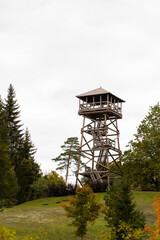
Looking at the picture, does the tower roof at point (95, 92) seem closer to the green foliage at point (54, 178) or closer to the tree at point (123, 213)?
the green foliage at point (54, 178)

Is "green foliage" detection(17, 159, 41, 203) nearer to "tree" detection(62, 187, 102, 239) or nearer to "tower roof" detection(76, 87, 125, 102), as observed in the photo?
"tower roof" detection(76, 87, 125, 102)

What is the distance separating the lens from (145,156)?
102ft

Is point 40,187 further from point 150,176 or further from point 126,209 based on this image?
point 126,209

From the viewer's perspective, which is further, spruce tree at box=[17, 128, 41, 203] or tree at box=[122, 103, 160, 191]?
spruce tree at box=[17, 128, 41, 203]

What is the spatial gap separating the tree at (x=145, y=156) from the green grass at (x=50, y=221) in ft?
7.69

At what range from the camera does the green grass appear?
74.8ft

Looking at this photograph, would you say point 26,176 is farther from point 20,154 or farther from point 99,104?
point 99,104

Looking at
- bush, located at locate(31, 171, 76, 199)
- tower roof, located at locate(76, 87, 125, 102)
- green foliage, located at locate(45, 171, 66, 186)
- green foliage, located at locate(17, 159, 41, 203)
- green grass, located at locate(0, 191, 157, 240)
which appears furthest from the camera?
green foliage, located at locate(45, 171, 66, 186)

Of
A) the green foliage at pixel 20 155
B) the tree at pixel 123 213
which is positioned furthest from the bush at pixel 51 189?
the tree at pixel 123 213

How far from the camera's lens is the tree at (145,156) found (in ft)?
98.1

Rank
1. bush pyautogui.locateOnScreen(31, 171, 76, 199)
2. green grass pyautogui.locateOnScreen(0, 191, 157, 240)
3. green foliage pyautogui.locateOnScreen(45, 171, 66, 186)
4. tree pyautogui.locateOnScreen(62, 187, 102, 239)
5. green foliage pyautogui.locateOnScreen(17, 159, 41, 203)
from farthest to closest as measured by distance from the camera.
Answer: green foliage pyautogui.locateOnScreen(45, 171, 66, 186), green foliage pyautogui.locateOnScreen(17, 159, 41, 203), bush pyautogui.locateOnScreen(31, 171, 76, 199), green grass pyautogui.locateOnScreen(0, 191, 157, 240), tree pyautogui.locateOnScreen(62, 187, 102, 239)

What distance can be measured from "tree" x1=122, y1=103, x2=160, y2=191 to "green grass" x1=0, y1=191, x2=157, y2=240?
235 cm

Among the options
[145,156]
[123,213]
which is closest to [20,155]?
[145,156]

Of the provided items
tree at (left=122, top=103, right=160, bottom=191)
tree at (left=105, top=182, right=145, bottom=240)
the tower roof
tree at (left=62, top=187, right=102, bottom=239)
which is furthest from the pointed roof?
tree at (left=105, top=182, right=145, bottom=240)
